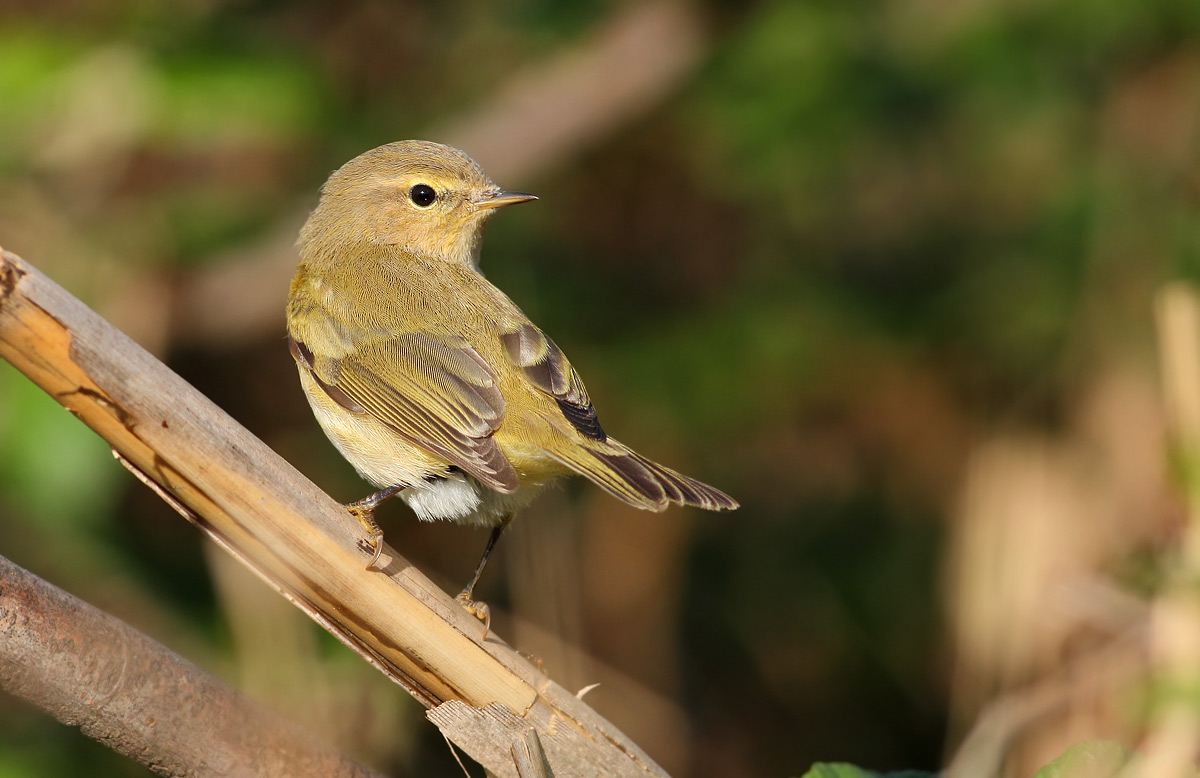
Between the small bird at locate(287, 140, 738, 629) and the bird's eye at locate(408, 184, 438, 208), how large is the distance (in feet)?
0.52

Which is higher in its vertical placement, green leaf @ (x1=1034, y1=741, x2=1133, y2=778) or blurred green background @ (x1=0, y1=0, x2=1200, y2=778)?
blurred green background @ (x1=0, y1=0, x2=1200, y2=778)

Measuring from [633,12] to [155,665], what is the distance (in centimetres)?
442

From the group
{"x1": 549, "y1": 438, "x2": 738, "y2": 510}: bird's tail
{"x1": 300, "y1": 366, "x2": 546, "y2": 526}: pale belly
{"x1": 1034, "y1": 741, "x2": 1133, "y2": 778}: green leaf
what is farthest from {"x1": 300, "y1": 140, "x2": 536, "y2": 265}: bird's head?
{"x1": 1034, "y1": 741, "x2": 1133, "y2": 778}: green leaf

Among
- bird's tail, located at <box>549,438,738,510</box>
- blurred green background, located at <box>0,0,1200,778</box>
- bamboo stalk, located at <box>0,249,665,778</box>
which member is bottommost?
bamboo stalk, located at <box>0,249,665,778</box>

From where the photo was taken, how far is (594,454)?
308 centimetres

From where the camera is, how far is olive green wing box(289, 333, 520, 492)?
302cm

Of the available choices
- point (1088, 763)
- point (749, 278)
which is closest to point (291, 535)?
point (1088, 763)

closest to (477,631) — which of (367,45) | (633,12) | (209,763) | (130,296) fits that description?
(209,763)

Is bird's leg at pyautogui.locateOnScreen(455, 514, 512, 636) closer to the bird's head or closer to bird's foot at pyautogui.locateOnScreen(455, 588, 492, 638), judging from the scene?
bird's foot at pyautogui.locateOnScreen(455, 588, 492, 638)

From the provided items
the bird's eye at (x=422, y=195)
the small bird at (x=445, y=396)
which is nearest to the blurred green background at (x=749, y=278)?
the bird's eye at (x=422, y=195)

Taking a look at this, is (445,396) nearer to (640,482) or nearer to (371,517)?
(371,517)

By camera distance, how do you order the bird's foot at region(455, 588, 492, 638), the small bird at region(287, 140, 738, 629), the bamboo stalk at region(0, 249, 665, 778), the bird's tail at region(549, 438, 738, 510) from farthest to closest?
1. the bird's foot at region(455, 588, 492, 638)
2. the small bird at region(287, 140, 738, 629)
3. the bird's tail at region(549, 438, 738, 510)
4. the bamboo stalk at region(0, 249, 665, 778)

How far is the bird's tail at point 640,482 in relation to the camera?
2926 mm

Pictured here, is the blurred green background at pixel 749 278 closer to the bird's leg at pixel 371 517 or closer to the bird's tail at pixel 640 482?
the bird's leg at pixel 371 517
